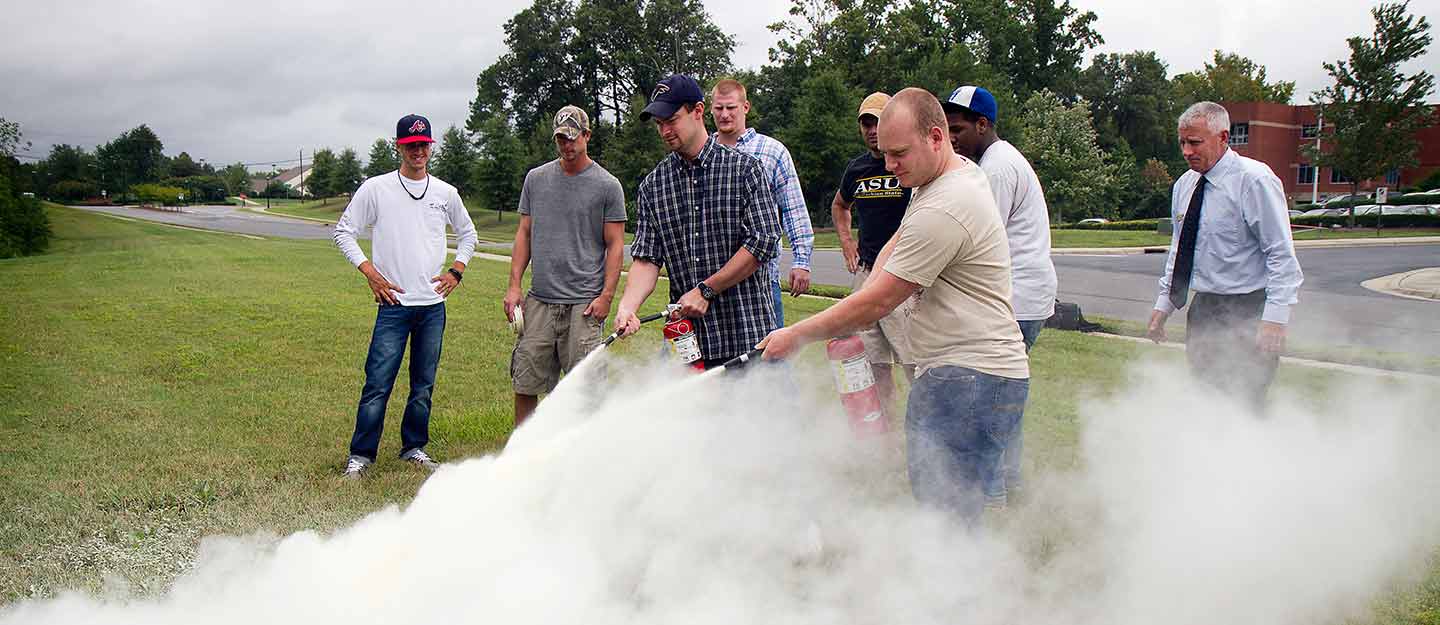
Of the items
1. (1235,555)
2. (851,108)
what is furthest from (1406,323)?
(851,108)

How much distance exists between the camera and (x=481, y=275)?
1870 centimetres

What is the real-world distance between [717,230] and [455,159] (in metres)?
54.4

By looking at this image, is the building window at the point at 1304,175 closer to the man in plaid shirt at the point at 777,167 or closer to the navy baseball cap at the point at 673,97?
the man in plaid shirt at the point at 777,167

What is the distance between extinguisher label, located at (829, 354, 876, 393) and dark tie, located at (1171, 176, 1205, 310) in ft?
7.25

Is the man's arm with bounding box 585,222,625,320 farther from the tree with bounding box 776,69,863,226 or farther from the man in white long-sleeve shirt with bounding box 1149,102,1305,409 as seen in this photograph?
the tree with bounding box 776,69,863,226

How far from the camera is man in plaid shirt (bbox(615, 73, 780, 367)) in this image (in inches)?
169

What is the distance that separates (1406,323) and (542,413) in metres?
13.3

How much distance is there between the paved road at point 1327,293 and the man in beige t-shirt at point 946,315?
8.28 meters

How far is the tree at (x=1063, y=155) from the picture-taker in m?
45.7

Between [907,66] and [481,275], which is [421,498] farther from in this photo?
[907,66]

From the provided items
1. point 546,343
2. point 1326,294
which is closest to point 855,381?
point 546,343

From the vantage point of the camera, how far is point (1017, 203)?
4.48 meters

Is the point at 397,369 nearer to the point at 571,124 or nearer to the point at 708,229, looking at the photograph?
the point at 571,124

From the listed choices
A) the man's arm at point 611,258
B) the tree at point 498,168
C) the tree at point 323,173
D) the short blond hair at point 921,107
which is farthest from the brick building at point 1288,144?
the tree at point 323,173
